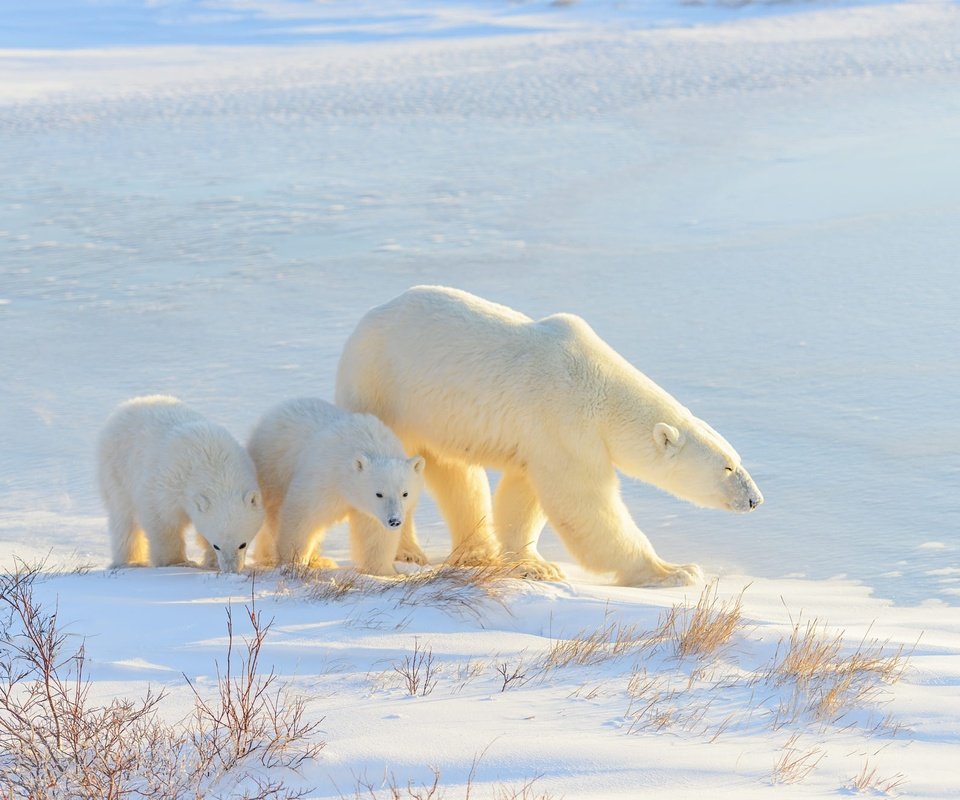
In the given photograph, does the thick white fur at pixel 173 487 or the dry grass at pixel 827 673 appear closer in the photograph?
the dry grass at pixel 827 673

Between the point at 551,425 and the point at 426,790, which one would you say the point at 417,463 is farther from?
the point at 426,790

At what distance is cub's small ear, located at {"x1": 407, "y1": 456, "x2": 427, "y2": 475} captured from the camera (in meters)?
4.95

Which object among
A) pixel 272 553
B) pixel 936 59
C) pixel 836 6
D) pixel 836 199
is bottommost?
pixel 272 553

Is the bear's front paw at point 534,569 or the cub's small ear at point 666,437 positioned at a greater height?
the cub's small ear at point 666,437

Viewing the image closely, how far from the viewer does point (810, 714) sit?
3.06 metres

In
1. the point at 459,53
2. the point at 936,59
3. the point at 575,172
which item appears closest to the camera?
the point at 575,172

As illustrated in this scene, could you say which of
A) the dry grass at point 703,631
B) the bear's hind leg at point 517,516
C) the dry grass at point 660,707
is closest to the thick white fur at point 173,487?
the bear's hind leg at point 517,516

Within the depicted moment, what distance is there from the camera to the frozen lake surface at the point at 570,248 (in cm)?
586

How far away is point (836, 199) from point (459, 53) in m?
10.3

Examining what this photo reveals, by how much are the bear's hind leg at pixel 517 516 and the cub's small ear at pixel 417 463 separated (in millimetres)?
402

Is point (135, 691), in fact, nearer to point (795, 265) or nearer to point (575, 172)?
point (795, 265)

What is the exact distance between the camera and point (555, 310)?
822 centimetres

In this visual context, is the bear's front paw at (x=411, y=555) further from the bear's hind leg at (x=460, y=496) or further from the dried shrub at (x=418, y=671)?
the dried shrub at (x=418, y=671)

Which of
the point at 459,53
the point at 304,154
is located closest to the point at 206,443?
the point at 304,154
